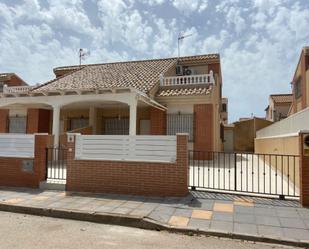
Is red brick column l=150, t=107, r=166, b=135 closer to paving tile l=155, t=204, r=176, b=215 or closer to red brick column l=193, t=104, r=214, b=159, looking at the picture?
red brick column l=193, t=104, r=214, b=159

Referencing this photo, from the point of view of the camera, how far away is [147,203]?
22.3 feet

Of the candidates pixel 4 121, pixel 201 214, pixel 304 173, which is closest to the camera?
pixel 201 214

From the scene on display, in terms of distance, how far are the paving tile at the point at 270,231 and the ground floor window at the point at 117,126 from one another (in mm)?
13276

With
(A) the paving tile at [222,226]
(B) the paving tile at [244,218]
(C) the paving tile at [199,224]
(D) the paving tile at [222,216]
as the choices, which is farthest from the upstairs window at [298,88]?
(C) the paving tile at [199,224]

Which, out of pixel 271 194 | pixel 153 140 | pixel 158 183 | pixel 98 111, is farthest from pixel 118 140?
pixel 98 111

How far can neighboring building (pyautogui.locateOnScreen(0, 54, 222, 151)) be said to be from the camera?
526 inches

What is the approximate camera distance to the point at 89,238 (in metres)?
4.91

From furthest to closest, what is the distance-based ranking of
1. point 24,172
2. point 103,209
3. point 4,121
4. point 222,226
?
point 4,121 < point 24,172 < point 103,209 < point 222,226

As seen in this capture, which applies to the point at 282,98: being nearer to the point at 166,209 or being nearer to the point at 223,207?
the point at 223,207

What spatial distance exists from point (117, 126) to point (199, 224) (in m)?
13.2

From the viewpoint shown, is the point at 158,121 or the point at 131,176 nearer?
the point at 131,176

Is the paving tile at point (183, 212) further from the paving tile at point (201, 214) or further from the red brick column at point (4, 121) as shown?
the red brick column at point (4, 121)

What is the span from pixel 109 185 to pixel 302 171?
194 inches

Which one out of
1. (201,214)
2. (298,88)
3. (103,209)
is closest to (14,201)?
(103,209)
